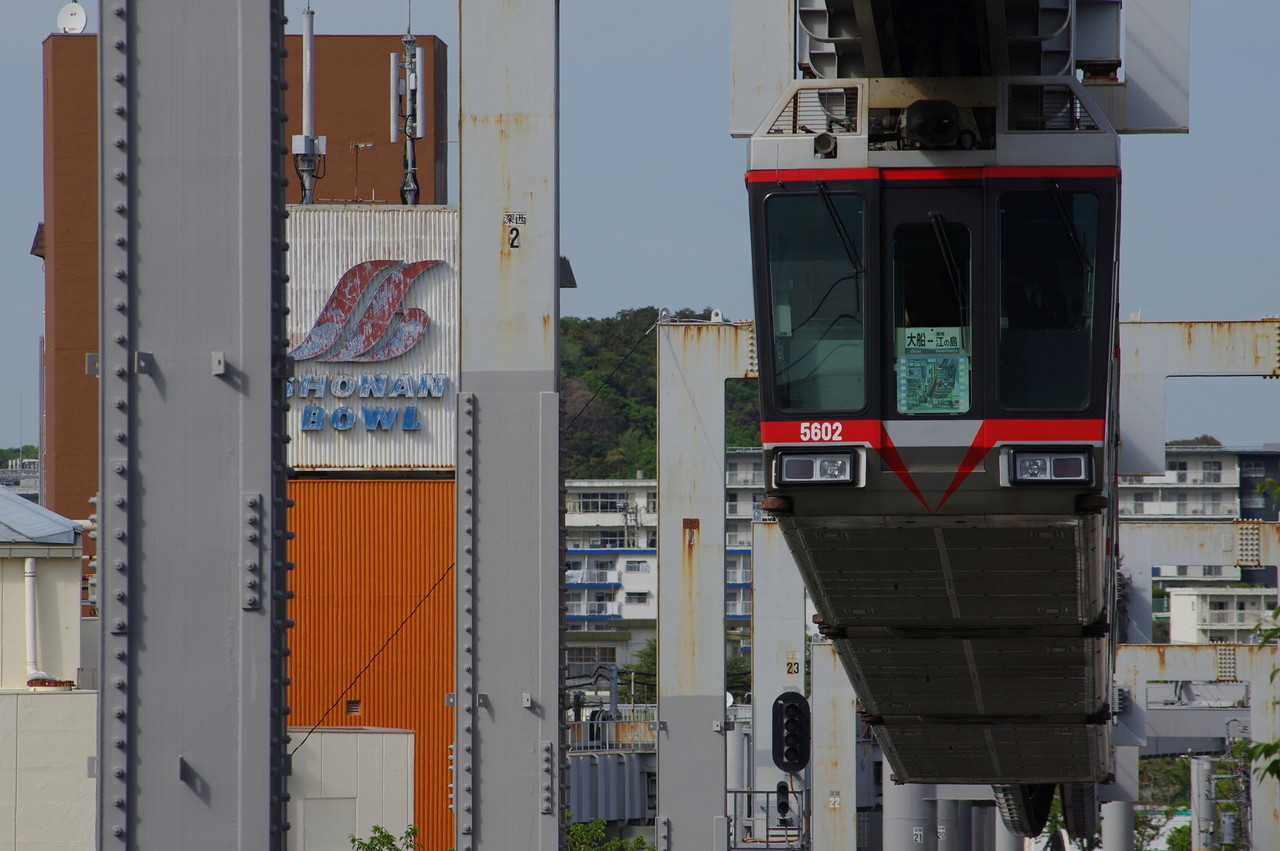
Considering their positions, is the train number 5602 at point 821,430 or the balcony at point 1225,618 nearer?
the train number 5602 at point 821,430

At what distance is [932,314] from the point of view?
11.6 meters

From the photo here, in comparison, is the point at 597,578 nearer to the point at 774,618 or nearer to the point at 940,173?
the point at 774,618

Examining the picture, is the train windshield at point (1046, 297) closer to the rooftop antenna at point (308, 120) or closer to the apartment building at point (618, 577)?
the rooftop antenna at point (308, 120)

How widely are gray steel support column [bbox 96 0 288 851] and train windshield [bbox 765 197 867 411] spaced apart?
550cm

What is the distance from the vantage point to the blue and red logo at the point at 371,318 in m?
51.3

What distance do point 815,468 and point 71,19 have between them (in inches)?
2105

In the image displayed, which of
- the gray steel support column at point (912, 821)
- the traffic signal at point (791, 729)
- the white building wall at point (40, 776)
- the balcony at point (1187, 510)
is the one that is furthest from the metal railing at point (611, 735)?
the balcony at point (1187, 510)

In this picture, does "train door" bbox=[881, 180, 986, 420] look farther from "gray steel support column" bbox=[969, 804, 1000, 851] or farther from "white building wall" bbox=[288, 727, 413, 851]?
"gray steel support column" bbox=[969, 804, 1000, 851]

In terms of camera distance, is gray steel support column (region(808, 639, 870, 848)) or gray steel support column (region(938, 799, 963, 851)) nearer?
gray steel support column (region(808, 639, 870, 848))

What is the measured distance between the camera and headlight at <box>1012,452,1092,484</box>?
36.3 ft

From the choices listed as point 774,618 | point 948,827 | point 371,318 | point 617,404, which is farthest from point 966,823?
point 617,404

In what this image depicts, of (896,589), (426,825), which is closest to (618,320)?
(426,825)

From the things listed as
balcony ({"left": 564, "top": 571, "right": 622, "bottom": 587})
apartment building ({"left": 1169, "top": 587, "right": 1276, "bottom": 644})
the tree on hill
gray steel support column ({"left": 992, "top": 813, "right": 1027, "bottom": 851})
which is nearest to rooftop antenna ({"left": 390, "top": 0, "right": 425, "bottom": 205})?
gray steel support column ({"left": 992, "top": 813, "right": 1027, "bottom": 851})

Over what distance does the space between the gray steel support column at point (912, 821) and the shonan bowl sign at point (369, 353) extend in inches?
927
